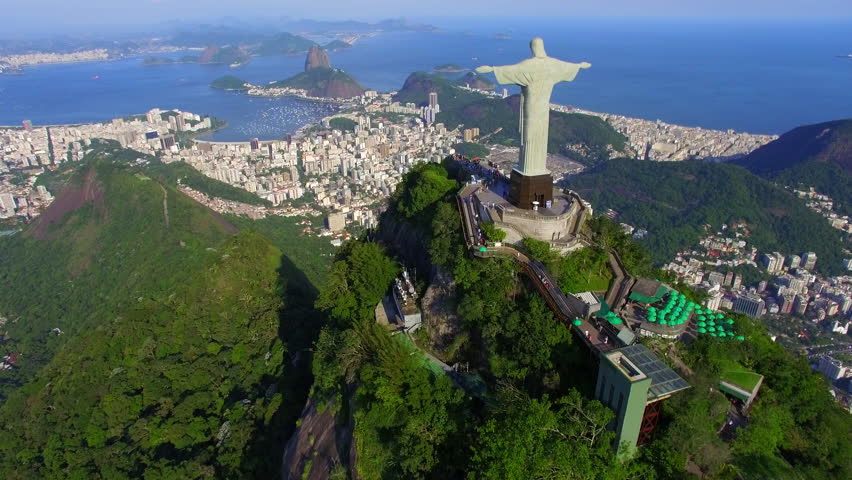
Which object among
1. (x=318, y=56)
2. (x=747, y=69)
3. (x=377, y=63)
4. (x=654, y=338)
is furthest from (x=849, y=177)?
(x=377, y=63)

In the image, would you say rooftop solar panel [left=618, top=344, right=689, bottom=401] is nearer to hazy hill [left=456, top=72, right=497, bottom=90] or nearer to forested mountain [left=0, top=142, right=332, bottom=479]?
forested mountain [left=0, top=142, right=332, bottom=479]

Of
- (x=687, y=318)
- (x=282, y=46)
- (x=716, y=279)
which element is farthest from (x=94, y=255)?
(x=282, y=46)

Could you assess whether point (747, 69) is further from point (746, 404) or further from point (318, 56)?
point (746, 404)

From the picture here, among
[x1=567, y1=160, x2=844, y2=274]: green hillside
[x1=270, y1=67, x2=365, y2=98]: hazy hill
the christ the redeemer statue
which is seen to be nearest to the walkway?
the christ the redeemer statue

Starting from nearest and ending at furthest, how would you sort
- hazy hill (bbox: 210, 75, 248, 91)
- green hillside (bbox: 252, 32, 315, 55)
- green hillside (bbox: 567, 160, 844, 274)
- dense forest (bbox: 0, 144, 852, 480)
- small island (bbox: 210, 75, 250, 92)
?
1. dense forest (bbox: 0, 144, 852, 480)
2. green hillside (bbox: 567, 160, 844, 274)
3. small island (bbox: 210, 75, 250, 92)
4. hazy hill (bbox: 210, 75, 248, 91)
5. green hillside (bbox: 252, 32, 315, 55)

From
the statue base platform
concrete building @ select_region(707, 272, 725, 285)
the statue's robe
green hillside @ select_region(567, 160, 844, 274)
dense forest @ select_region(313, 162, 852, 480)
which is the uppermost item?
the statue's robe

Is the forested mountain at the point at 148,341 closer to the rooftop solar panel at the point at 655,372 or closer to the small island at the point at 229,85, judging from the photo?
the rooftop solar panel at the point at 655,372
